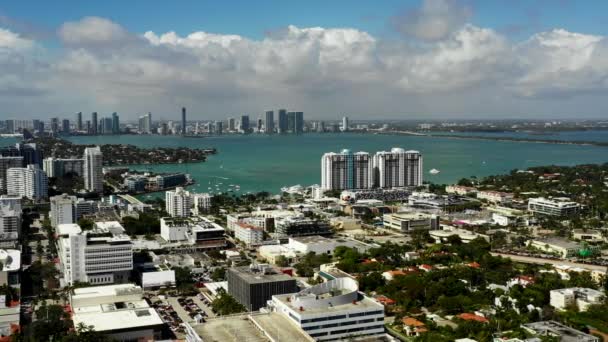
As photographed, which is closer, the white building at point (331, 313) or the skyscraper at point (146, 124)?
the white building at point (331, 313)

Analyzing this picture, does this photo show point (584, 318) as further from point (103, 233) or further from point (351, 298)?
point (103, 233)

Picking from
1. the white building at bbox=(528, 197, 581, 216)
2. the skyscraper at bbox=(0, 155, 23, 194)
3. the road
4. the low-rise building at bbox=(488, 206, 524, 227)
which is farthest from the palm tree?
the skyscraper at bbox=(0, 155, 23, 194)

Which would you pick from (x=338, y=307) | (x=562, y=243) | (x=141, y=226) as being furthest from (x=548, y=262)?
(x=141, y=226)

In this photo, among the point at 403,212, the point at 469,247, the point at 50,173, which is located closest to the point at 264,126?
the point at 50,173

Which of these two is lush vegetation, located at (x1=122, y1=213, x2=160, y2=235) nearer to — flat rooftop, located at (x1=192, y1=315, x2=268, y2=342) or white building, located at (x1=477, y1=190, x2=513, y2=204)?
flat rooftop, located at (x1=192, y1=315, x2=268, y2=342)

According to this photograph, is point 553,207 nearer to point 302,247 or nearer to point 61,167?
point 302,247

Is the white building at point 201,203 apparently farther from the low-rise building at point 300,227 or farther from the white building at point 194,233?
the low-rise building at point 300,227

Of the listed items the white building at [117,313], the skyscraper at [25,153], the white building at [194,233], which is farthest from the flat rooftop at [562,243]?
the skyscraper at [25,153]

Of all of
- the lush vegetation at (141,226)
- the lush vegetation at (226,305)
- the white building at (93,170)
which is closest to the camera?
the lush vegetation at (226,305)
